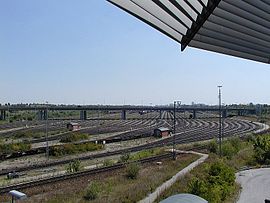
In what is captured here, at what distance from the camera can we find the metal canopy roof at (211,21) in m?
6.12

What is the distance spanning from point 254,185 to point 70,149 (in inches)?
1171

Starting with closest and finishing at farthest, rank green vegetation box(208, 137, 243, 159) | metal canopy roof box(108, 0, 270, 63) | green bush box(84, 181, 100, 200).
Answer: metal canopy roof box(108, 0, 270, 63), green bush box(84, 181, 100, 200), green vegetation box(208, 137, 243, 159)

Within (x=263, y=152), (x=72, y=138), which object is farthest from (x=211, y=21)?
(x=72, y=138)

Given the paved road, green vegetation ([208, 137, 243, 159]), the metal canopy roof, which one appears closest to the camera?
the metal canopy roof

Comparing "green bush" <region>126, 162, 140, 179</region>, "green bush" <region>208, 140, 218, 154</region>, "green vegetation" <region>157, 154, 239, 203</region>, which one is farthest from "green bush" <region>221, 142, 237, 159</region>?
"green vegetation" <region>157, 154, 239, 203</region>

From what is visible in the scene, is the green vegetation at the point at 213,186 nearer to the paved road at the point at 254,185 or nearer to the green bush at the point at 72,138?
the paved road at the point at 254,185

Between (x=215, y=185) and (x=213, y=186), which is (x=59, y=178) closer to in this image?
(x=215, y=185)

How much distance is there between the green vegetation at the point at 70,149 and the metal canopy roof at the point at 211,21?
40.5m

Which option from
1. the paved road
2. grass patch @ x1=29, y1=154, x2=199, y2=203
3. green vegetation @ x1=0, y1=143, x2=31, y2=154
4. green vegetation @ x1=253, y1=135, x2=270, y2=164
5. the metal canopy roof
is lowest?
green vegetation @ x1=0, y1=143, x2=31, y2=154

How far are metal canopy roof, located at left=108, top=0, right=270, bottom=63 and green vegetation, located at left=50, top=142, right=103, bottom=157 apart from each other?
133ft

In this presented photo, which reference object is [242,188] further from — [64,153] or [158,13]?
[64,153]

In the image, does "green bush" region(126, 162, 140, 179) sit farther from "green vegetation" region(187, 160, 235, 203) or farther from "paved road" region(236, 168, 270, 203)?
"green vegetation" region(187, 160, 235, 203)

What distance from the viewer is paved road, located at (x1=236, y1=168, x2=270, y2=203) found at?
67.4ft

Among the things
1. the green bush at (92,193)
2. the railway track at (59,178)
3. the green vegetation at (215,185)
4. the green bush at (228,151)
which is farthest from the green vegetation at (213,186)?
the green bush at (228,151)
